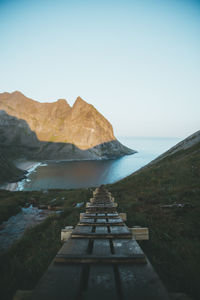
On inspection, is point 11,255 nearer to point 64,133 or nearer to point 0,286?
point 0,286

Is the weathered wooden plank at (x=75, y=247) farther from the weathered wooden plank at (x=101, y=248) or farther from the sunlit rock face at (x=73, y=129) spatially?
the sunlit rock face at (x=73, y=129)

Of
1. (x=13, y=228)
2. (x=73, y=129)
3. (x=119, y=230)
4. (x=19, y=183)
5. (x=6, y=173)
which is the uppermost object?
(x=73, y=129)

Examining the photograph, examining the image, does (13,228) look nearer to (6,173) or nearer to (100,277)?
(100,277)

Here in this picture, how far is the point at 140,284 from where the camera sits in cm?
161

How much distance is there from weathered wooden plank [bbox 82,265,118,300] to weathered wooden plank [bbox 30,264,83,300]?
0.14 metres

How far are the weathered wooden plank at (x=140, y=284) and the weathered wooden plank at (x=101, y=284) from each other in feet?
0.39

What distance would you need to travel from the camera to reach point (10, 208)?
1391 centimetres

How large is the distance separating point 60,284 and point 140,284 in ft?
3.07

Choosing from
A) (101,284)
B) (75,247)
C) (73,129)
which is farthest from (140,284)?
(73,129)

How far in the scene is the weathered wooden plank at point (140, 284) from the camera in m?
1.46

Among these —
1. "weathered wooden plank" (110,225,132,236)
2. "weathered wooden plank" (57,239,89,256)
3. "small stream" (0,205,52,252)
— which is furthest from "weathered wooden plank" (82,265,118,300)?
"small stream" (0,205,52,252)

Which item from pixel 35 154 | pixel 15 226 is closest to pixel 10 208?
pixel 15 226

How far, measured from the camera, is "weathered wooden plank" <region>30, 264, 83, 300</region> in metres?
1.47

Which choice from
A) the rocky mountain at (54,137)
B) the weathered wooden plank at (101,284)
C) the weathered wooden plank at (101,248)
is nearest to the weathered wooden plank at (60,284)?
the weathered wooden plank at (101,284)
